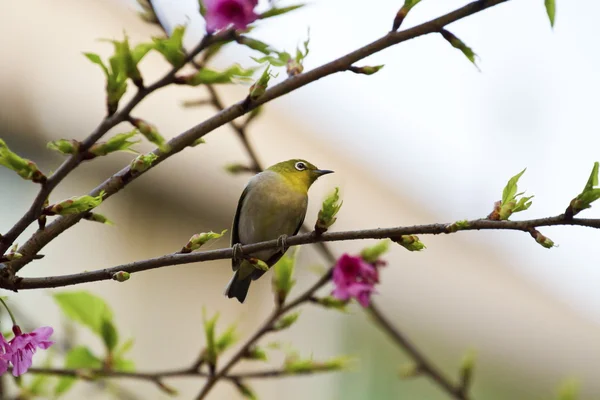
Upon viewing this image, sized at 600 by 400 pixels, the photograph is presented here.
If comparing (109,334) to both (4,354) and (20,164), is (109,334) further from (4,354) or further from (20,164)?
(20,164)

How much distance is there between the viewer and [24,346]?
1496 millimetres

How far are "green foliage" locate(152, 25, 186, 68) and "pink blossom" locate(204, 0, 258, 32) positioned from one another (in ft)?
0.17

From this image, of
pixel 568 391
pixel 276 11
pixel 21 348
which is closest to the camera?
pixel 276 11

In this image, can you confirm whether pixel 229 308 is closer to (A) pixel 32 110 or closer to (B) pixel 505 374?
(A) pixel 32 110

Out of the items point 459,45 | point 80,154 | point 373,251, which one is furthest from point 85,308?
point 459,45

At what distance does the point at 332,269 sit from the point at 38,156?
13.8 feet

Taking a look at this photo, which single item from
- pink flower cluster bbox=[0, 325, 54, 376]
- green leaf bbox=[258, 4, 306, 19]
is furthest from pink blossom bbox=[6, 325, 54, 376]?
green leaf bbox=[258, 4, 306, 19]

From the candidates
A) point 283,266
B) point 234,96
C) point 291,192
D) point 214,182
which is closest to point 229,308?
point 214,182

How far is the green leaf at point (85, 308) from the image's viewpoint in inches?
85.5

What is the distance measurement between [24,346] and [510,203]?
98 centimetres

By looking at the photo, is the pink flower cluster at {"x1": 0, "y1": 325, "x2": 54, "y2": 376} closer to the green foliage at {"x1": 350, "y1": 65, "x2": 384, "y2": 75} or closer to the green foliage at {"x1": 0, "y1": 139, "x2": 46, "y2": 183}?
the green foliage at {"x1": 0, "y1": 139, "x2": 46, "y2": 183}

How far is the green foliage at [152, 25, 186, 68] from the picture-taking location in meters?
1.24

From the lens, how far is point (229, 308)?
739cm

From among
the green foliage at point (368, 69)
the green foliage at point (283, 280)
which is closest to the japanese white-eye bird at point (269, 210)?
the green foliage at point (283, 280)
